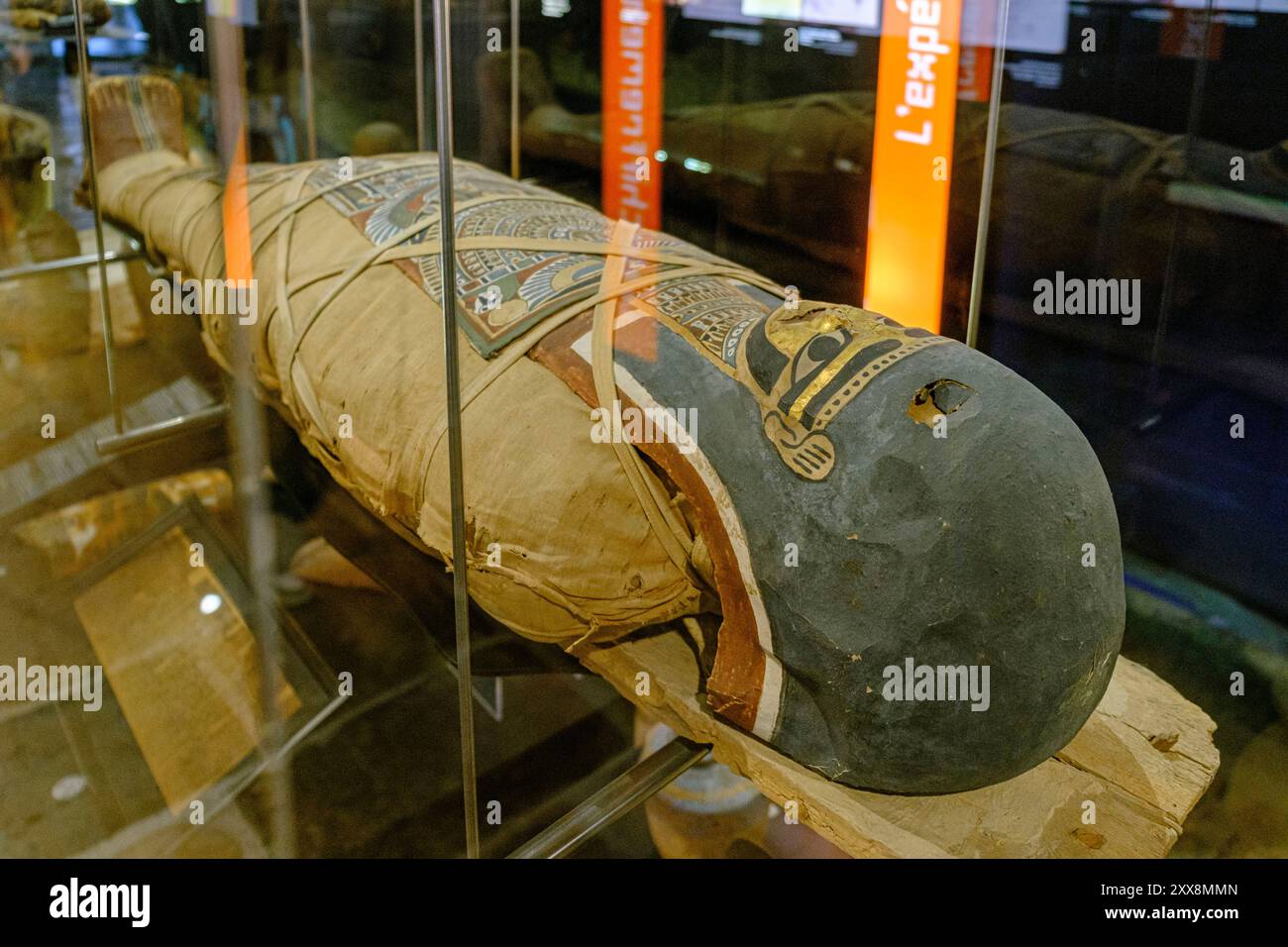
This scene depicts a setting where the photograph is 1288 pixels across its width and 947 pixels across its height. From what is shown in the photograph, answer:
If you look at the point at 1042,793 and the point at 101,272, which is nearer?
the point at 1042,793

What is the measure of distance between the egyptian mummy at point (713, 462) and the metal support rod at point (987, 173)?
416 millimetres

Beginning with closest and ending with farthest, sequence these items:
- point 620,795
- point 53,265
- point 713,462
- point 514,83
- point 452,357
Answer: point 452,357 → point 713,462 → point 620,795 → point 53,265 → point 514,83

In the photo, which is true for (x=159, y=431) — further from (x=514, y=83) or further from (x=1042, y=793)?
(x=1042, y=793)

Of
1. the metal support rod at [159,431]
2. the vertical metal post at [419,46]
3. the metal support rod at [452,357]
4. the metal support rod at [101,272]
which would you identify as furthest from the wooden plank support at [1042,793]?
the vertical metal post at [419,46]

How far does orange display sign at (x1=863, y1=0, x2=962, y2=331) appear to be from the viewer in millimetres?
1916

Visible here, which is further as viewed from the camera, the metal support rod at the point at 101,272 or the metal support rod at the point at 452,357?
the metal support rod at the point at 101,272

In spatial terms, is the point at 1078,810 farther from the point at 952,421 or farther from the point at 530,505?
the point at 530,505

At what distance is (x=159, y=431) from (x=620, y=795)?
3.03 feet

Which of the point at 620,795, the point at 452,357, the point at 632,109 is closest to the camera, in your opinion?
the point at 452,357

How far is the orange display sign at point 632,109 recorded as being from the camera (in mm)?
2295

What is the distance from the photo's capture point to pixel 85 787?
5.19 ft

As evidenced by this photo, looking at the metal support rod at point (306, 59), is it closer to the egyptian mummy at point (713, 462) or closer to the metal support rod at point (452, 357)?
the egyptian mummy at point (713, 462)

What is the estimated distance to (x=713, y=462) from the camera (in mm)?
1420

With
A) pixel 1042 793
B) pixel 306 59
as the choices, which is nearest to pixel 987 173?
pixel 1042 793
